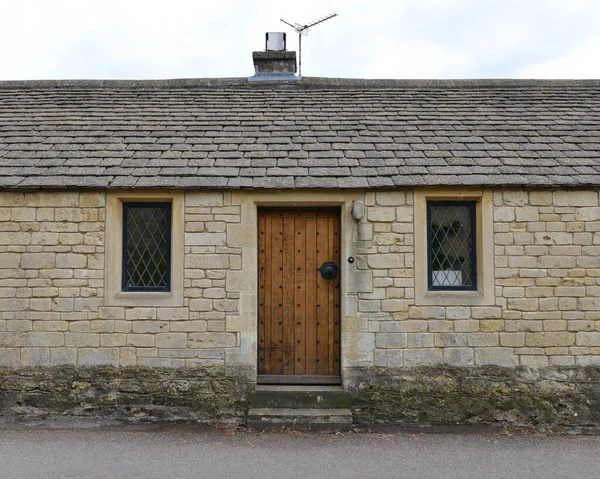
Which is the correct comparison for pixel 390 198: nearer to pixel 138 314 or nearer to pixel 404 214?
pixel 404 214

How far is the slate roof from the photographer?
5.64 metres

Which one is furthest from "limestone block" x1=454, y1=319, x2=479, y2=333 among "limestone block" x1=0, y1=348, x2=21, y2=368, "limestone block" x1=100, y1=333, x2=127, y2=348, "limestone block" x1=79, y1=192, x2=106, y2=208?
"limestone block" x1=0, y1=348, x2=21, y2=368

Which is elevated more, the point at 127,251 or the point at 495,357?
the point at 127,251

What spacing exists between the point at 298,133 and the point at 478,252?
9.51 ft

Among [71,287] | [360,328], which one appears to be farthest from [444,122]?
[71,287]

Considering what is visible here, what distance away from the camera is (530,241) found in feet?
18.3

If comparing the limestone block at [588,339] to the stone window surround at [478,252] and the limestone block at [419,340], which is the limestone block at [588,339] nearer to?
the stone window surround at [478,252]

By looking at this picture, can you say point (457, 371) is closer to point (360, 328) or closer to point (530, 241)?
point (360, 328)

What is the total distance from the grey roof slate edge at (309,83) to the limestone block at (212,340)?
4865 mm

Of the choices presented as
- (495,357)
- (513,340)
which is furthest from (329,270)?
(513,340)

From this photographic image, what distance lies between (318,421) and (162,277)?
8.34 ft

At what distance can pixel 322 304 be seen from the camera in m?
5.83

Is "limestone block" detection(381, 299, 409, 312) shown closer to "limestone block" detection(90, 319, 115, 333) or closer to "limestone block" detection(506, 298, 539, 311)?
"limestone block" detection(506, 298, 539, 311)

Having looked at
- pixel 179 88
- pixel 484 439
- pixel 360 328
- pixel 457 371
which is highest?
pixel 179 88
